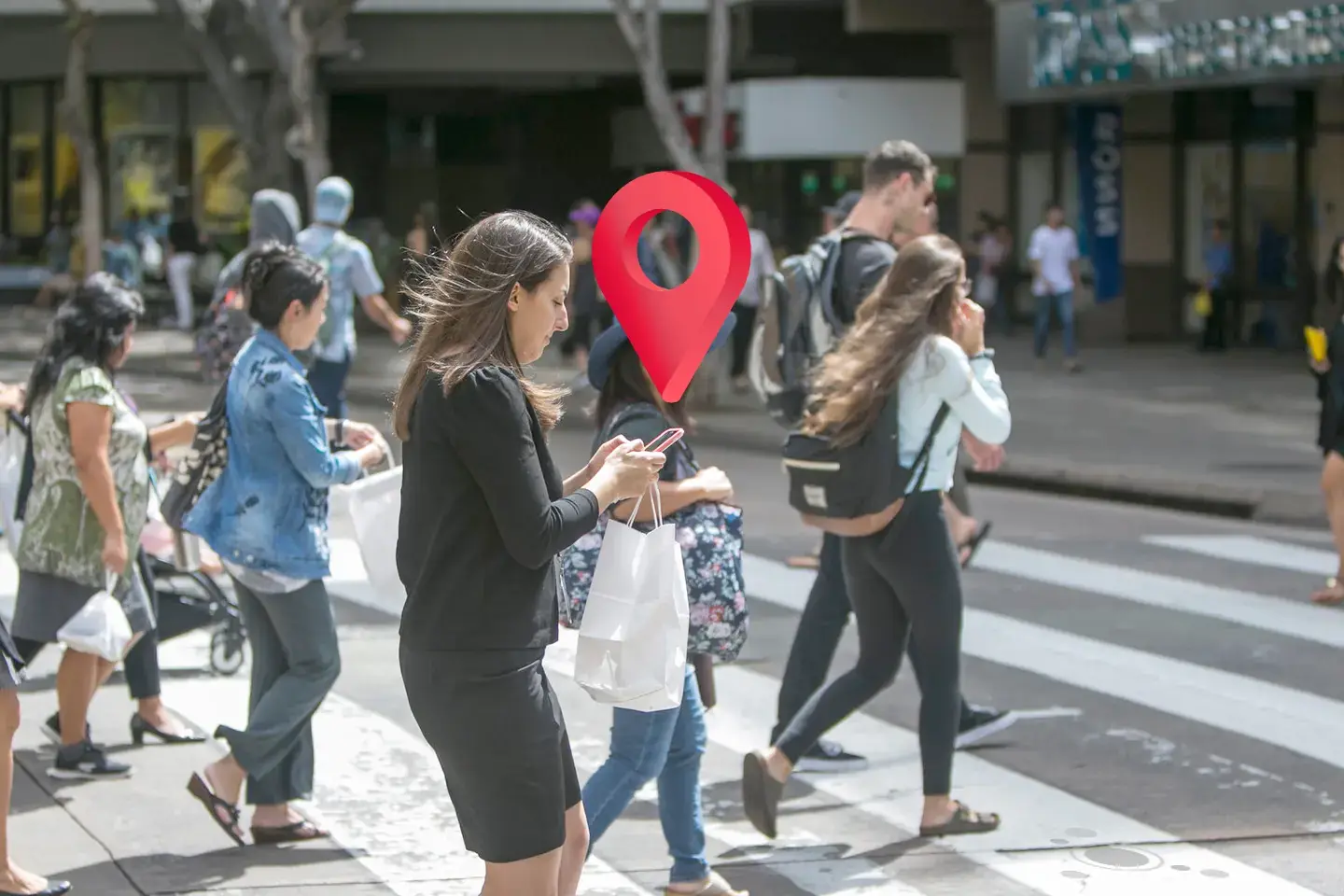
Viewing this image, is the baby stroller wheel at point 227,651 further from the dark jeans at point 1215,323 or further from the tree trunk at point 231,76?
the dark jeans at point 1215,323

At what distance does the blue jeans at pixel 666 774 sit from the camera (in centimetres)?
517

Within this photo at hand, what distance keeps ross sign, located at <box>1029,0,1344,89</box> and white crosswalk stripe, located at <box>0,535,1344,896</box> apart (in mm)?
11932

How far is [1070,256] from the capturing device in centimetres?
2217

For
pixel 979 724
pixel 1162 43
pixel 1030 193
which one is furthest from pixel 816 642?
pixel 1030 193

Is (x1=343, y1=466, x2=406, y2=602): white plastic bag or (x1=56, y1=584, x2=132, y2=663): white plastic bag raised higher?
(x1=343, y1=466, x2=406, y2=602): white plastic bag

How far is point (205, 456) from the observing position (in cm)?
600

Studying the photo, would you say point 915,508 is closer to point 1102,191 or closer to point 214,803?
point 214,803

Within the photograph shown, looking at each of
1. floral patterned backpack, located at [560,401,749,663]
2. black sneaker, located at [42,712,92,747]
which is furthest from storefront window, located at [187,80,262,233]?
floral patterned backpack, located at [560,401,749,663]

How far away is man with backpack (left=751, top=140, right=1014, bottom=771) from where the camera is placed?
22.7ft

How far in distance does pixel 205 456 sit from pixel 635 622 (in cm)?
207

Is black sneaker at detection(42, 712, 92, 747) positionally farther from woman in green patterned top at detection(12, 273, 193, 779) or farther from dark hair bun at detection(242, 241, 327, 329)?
dark hair bun at detection(242, 241, 327, 329)

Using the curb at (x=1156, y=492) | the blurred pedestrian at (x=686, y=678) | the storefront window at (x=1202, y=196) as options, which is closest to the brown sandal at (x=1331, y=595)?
the curb at (x=1156, y=492)

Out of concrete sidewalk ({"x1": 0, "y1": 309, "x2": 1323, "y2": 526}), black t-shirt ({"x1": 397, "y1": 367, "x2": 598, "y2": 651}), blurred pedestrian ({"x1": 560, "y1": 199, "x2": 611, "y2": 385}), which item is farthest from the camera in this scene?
blurred pedestrian ({"x1": 560, "y1": 199, "x2": 611, "y2": 385})

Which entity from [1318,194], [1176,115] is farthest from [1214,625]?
[1176,115]
